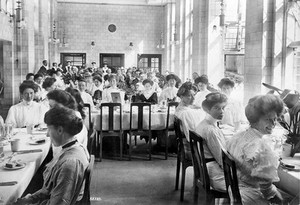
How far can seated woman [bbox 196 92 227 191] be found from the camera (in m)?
3.64

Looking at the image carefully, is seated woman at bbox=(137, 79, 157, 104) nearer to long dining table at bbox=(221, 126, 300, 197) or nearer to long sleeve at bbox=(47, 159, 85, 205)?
long dining table at bbox=(221, 126, 300, 197)

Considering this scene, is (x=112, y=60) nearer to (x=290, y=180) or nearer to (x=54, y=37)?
(x=54, y=37)

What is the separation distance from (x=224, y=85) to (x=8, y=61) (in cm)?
786

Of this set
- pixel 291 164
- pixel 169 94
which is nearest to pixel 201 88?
pixel 169 94

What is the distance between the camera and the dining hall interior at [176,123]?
2.74 metres

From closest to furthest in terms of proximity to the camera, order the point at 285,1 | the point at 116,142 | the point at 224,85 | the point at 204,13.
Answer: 1. the point at 224,85
2. the point at 285,1
3. the point at 116,142
4. the point at 204,13

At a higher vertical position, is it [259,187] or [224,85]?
[224,85]

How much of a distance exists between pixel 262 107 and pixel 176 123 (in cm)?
200

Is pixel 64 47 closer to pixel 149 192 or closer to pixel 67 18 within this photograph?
pixel 67 18

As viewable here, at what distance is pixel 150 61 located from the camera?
21.9 m

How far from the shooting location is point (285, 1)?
6.43 m

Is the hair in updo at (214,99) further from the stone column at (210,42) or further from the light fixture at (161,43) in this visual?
the light fixture at (161,43)

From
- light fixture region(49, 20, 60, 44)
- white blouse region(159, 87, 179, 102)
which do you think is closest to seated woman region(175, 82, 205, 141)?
white blouse region(159, 87, 179, 102)

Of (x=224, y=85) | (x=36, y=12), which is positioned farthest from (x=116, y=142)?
(x=36, y=12)
